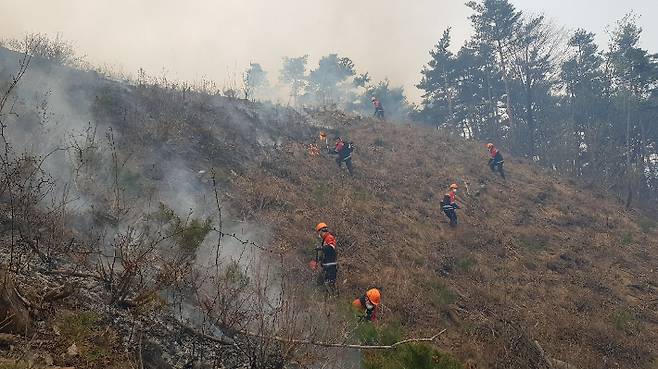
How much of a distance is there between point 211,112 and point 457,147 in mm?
11944

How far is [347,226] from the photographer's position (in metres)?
10.5

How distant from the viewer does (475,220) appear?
45.1ft

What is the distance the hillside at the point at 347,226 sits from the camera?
20.0 feet

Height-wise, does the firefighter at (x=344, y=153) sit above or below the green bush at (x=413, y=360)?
above

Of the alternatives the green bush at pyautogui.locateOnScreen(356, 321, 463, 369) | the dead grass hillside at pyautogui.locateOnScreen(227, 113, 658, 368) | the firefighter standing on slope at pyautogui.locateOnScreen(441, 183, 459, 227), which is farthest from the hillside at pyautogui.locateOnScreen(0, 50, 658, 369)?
the green bush at pyautogui.locateOnScreen(356, 321, 463, 369)

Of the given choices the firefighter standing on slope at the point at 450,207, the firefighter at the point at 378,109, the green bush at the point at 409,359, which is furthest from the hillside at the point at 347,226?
the firefighter at the point at 378,109

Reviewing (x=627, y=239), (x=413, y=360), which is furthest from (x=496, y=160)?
(x=413, y=360)

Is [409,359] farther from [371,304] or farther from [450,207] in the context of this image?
[450,207]

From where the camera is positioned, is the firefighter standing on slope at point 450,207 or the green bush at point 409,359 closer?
the green bush at point 409,359

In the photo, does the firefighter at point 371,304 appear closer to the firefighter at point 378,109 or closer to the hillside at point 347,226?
the hillside at point 347,226

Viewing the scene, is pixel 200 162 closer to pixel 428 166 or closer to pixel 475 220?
pixel 475 220

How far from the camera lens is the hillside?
611 cm

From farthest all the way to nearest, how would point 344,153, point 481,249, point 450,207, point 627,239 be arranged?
point 344,153 < point 627,239 < point 450,207 < point 481,249

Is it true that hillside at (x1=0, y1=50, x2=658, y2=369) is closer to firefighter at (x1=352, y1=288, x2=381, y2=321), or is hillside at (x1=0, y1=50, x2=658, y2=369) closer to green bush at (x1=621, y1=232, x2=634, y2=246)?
green bush at (x1=621, y1=232, x2=634, y2=246)
